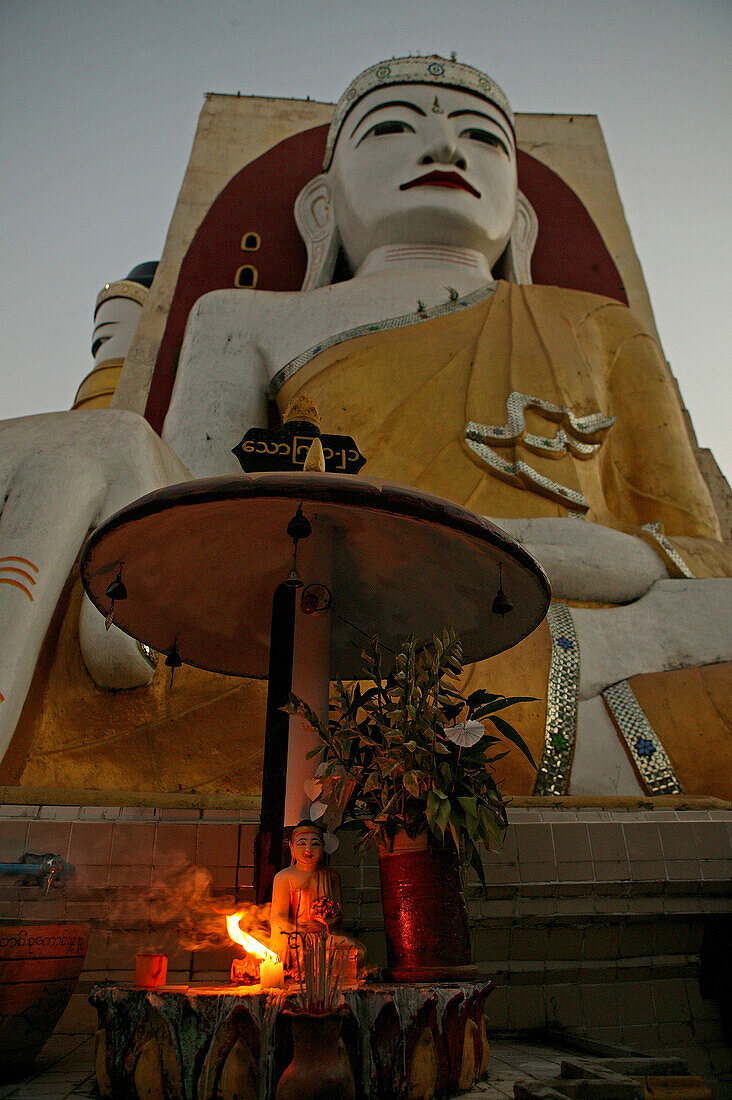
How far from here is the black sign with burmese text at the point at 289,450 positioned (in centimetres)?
219

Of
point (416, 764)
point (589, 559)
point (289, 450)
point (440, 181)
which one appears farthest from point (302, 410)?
point (440, 181)

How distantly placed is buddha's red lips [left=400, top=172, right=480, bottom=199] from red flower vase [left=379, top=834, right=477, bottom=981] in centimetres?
418

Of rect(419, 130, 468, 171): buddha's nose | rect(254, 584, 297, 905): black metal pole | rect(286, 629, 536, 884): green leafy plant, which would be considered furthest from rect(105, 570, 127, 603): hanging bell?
rect(419, 130, 468, 171): buddha's nose

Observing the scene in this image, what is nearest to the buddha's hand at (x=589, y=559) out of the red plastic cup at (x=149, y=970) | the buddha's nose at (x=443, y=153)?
the red plastic cup at (x=149, y=970)

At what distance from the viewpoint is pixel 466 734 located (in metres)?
1.57

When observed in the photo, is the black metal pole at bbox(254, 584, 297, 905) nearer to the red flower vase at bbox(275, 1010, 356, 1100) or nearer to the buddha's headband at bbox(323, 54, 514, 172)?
the red flower vase at bbox(275, 1010, 356, 1100)

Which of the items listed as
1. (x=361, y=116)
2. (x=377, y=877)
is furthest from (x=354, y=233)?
(x=377, y=877)

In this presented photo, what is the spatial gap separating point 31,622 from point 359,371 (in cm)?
240

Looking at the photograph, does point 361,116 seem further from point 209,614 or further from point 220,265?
point 209,614

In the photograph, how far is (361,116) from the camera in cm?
527

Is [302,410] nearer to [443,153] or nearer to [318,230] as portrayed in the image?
Answer: [443,153]

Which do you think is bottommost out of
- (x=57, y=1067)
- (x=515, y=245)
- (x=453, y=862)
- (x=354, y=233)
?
(x=57, y=1067)

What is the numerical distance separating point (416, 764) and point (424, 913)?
0.24 m

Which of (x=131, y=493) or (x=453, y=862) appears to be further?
(x=131, y=493)
